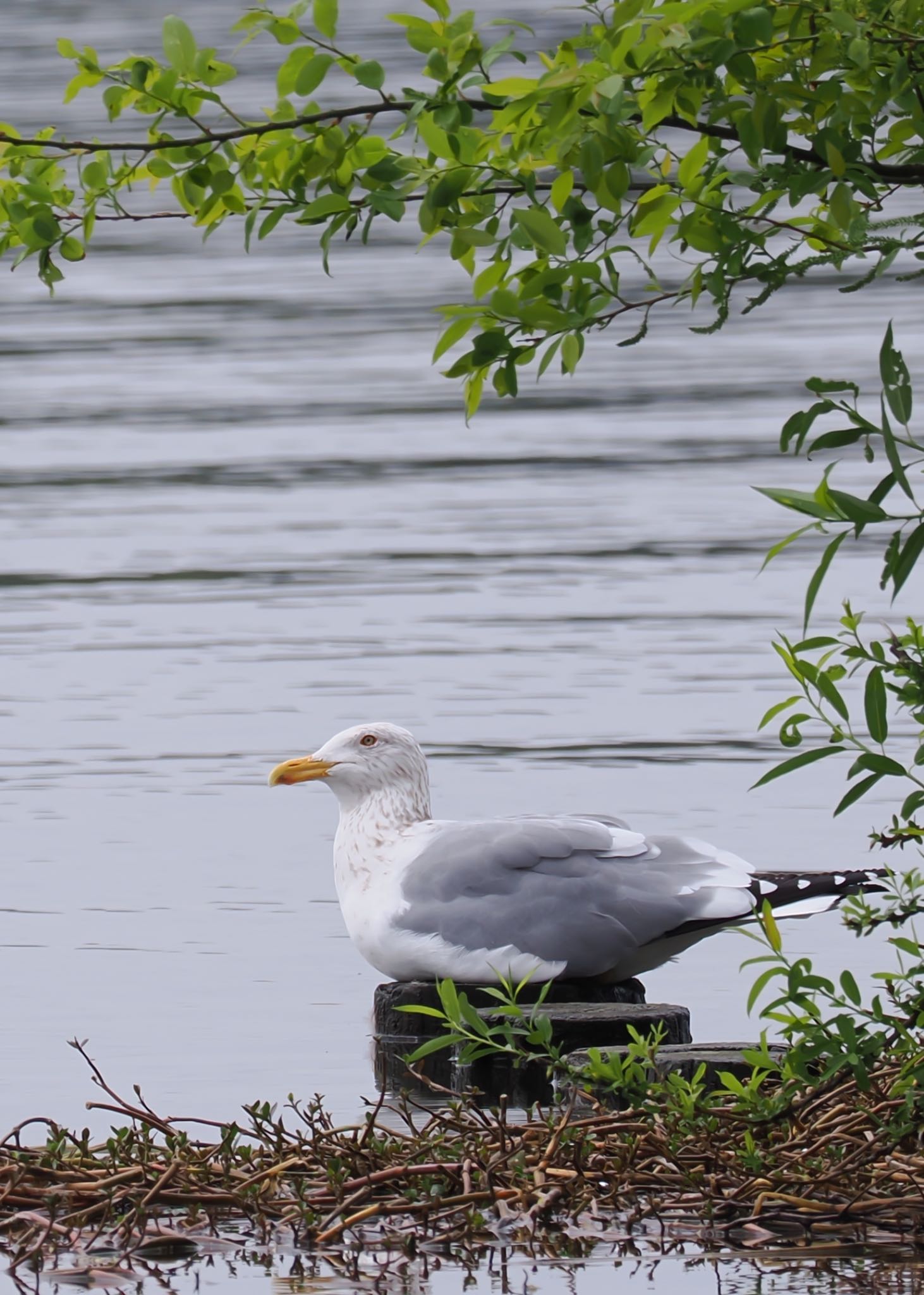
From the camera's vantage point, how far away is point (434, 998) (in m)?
8.11

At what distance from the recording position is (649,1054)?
628 centimetres

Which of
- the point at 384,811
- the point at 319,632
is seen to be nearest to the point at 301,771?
the point at 384,811

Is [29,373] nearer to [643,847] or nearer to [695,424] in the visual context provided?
[695,424]

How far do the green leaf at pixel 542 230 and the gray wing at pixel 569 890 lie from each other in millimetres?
3377

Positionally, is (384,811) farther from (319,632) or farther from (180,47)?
(319,632)

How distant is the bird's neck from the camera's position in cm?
877

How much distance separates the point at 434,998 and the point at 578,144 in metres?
3.60

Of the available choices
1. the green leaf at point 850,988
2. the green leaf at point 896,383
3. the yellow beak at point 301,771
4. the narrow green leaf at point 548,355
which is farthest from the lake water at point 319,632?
the narrow green leaf at point 548,355

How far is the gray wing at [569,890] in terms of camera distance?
8164 mm

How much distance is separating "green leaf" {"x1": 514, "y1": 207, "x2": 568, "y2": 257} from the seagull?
3.28 m

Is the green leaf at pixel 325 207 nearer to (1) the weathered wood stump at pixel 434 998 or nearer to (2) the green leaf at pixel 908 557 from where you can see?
(2) the green leaf at pixel 908 557

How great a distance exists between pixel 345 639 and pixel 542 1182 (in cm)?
827

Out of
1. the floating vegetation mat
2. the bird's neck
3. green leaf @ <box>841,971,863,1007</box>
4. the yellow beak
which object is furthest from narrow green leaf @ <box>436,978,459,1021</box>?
the yellow beak

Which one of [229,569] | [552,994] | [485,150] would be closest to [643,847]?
[552,994]
